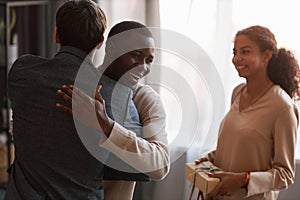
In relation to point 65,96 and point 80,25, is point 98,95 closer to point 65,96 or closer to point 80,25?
point 65,96

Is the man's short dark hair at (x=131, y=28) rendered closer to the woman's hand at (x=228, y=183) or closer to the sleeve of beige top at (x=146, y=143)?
the sleeve of beige top at (x=146, y=143)

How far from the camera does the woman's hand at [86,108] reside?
1.09m

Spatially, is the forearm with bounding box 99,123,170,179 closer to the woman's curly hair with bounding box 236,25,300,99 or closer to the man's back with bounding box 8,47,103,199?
the man's back with bounding box 8,47,103,199

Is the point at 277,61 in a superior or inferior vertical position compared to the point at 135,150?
superior

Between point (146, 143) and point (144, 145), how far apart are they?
13mm

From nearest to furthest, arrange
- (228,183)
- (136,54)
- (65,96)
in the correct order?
(65,96) → (136,54) → (228,183)

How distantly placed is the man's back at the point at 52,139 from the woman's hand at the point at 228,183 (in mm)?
545

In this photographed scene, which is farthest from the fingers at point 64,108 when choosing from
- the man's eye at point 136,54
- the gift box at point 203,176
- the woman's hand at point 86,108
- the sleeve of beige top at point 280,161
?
the sleeve of beige top at point 280,161

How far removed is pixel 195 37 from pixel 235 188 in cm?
131

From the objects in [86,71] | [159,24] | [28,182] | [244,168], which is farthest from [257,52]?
[159,24]

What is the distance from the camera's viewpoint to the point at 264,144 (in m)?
1.62

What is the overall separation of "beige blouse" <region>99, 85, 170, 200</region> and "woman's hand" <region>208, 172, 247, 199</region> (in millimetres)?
372

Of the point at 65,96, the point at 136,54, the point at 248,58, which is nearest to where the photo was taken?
the point at 65,96

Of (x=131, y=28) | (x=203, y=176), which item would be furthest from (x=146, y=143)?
A: (x=203, y=176)
